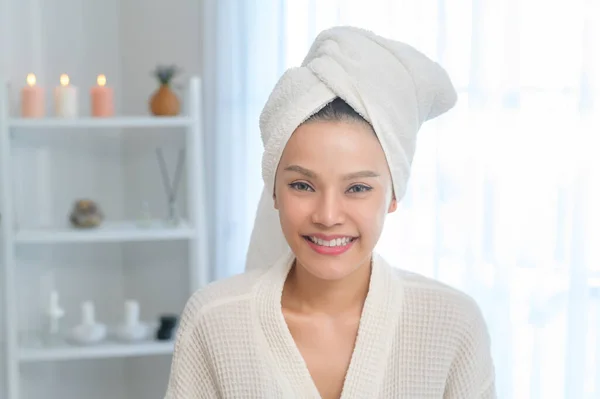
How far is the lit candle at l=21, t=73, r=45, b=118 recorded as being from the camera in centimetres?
279

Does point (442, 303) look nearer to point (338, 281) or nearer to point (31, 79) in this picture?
point (338, 281)

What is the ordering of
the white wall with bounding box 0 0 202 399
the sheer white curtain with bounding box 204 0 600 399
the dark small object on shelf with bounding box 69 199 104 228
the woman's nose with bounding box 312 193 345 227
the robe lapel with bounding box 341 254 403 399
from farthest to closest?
1. the white wall with bounding box 0 0 202 399
2. the dark small object on shelf with bounding box 69 199 104 228
3. the sheer white curtain with bounding box 204 0 600 399
4. the robe lapel with bounding box 341 254 403 399
5. the woman's nose with bounding box 312 193 345 227

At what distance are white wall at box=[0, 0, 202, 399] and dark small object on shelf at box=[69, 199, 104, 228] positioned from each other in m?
0.25

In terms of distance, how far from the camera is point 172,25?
323 cm

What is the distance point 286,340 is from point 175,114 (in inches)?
61.8

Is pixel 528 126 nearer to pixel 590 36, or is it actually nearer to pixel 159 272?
pixel 590 36

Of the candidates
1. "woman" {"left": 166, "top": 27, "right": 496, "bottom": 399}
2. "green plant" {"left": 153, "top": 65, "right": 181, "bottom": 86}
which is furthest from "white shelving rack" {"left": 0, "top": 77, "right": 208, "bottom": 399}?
"woman" {"left": 166, "top": 27, "right": 496, "bottom": 399}

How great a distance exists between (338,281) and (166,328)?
1.52 meters

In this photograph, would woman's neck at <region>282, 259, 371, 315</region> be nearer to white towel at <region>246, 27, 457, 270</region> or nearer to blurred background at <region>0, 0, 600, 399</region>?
white towel at <region>246, 27, 457, 270</region>

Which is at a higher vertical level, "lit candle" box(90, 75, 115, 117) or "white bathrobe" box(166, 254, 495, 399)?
"lit candle" box(90, 75, 115, 117)

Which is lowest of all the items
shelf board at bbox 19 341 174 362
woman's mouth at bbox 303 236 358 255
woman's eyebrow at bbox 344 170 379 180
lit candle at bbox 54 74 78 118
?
shelf board at bbox 19 341 174 362

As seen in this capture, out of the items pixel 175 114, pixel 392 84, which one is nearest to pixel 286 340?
pixel 392 84

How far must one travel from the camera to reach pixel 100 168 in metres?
3.28

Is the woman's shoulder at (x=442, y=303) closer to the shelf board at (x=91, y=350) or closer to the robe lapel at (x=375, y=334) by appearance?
Answer: the robe lapel at (x=375, y=334)
